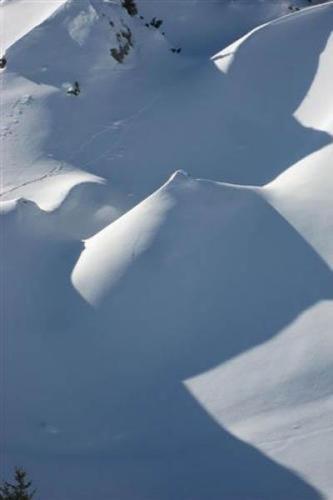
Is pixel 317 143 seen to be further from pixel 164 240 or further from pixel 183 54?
pixel 183 54

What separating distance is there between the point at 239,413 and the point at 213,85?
15.3ft

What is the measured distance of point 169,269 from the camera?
20.3 ft

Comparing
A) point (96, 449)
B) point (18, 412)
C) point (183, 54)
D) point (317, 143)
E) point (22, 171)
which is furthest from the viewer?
point (183, 54)

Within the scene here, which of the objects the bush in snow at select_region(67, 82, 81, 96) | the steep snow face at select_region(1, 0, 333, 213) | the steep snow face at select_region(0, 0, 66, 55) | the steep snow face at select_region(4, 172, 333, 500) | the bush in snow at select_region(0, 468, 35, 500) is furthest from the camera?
the steep snow face at select_region(0, 0, 66, 55)

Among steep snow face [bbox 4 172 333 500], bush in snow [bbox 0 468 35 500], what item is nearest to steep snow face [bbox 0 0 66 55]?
steep snow face [bbox 4 172 333 500]

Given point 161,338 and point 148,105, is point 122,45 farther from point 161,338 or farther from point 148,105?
point 161,338

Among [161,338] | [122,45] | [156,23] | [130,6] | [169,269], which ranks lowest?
[161,338]

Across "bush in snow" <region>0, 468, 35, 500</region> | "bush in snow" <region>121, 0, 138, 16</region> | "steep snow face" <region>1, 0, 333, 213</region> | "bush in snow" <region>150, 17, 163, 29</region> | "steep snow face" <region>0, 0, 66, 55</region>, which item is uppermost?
"steep snow face" <region>0, 0, 66, 55</region>

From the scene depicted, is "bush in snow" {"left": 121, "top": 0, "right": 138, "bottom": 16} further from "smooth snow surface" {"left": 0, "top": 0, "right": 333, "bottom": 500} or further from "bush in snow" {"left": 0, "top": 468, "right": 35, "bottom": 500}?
"bush in snow" {"left": 0, "top": 468, "right": 35, "bottom": 500}

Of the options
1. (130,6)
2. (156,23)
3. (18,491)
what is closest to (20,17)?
(130,6)

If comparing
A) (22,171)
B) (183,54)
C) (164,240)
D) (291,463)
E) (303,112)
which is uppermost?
(183,54)

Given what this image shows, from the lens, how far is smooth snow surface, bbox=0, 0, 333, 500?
509 cm

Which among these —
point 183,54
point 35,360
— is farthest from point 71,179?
point 183,54

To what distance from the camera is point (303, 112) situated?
8094 mm
